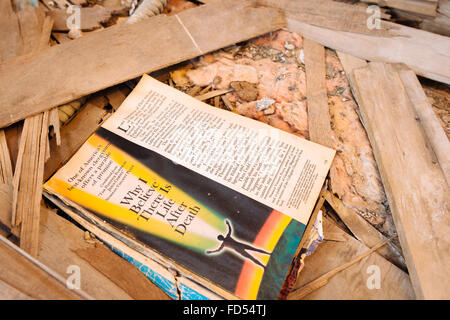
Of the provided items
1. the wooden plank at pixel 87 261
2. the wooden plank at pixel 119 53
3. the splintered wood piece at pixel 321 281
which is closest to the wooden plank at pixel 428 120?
the splintered wood piece at pixel 321 281

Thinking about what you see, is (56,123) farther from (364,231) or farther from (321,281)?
(364,231)

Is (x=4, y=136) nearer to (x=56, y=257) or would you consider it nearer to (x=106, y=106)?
(x=106, y=106)

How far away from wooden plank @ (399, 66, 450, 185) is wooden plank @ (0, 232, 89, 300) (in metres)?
1.54

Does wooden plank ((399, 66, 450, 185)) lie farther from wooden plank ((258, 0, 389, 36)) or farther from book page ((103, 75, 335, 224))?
book page ((103, 75, 335, 224))

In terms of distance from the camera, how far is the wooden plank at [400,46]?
1562mm

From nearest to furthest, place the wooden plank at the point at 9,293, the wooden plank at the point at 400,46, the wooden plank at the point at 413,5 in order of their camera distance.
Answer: the wooden plank at the point at 9,293 → the wooden plank at the point at 400,46 → the wooden plank at the point at 413,5

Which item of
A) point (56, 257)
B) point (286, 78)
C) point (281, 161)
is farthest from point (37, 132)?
point (286, 78)

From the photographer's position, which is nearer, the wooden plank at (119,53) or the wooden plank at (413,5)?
the wooden plank at (119,53)

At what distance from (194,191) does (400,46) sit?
142cm

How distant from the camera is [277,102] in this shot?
4.96 feet

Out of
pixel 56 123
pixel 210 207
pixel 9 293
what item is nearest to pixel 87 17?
pixel 56 123

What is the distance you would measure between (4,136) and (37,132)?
149 mm

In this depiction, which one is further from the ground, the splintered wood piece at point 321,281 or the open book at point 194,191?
the open book at point 194,191

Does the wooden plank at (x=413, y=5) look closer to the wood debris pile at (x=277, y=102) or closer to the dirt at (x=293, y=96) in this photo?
the wood debris pile at (x=277, y=102)
